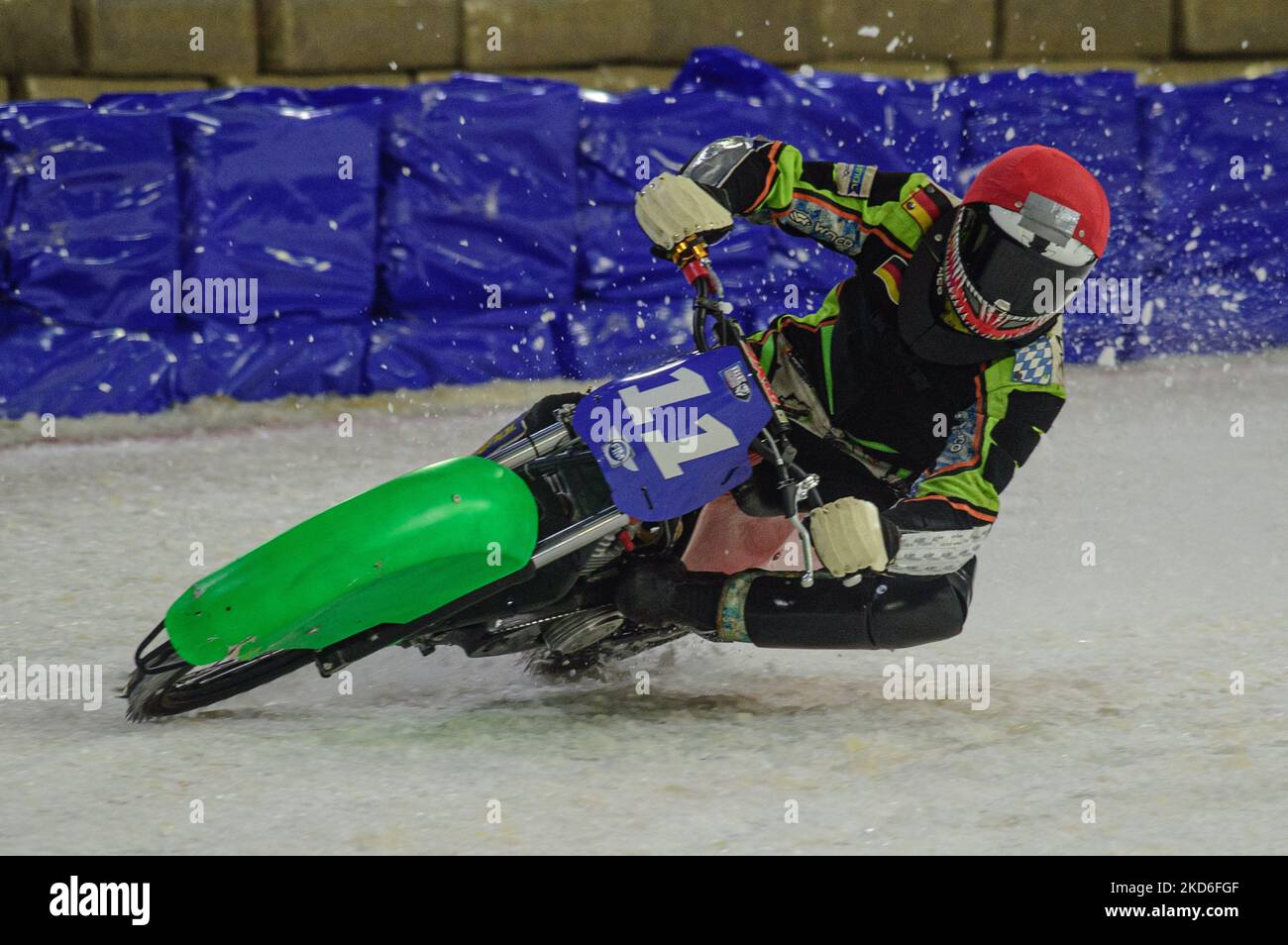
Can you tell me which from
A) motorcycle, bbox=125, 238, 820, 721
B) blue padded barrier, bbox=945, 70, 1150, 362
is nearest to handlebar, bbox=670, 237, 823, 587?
motorcycle, bbox=125, 238, 820, 721

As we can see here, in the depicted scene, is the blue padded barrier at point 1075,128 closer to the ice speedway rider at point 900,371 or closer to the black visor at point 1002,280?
the ice speedway rider at point 900,371

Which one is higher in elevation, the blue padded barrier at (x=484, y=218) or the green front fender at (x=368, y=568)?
the blue padded barrier at (x=484, y=218)

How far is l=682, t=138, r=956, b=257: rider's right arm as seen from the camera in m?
3.48

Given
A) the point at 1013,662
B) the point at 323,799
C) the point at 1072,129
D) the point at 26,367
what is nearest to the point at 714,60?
the point at 1072,129

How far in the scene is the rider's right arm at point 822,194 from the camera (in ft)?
11.4

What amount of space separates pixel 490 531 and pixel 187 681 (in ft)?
2.41

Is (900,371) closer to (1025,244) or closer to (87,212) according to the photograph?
(1025,244)

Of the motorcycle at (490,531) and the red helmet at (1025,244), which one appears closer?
the motorcycle at (490,531)

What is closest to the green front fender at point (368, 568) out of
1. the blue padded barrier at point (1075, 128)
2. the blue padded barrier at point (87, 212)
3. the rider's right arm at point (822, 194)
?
the rider's right arm at point (822, 194)

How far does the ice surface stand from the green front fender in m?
0.26

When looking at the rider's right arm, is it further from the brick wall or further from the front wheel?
the brick wall

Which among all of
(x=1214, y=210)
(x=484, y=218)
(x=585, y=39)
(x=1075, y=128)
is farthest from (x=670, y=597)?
(x=585, y=39)

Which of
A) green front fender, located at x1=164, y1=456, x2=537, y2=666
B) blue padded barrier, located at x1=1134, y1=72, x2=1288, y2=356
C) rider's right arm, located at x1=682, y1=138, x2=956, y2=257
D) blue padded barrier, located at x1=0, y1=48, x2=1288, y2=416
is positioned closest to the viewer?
green front fender, located at x1=164, y1=456, x2=537, y2=666

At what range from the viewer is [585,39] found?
897 cm
